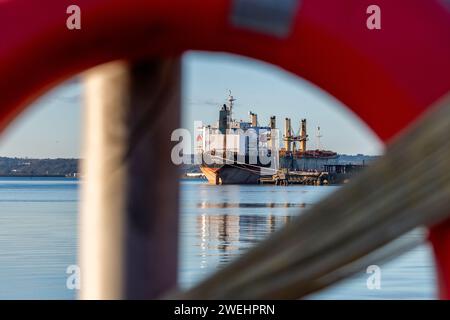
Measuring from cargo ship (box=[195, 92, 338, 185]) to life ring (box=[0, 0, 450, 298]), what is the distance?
147 ft

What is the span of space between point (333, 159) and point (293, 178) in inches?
121

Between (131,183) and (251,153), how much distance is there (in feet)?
169

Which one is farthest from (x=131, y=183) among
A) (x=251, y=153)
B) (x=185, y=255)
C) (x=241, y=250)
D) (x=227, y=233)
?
(x=251, y=153)

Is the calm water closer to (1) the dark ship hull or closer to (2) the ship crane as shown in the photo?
(1) the dark ship hull

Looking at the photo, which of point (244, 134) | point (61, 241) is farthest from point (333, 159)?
point (61, 241)

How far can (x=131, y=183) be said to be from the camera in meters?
2.16

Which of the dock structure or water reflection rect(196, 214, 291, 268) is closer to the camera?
water reflection rect(196, 214, 291, 268)

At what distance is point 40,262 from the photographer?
544 inches

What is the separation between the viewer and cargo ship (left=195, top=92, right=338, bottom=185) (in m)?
50.4

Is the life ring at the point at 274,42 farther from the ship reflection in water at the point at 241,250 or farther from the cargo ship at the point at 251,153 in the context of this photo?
the cargo ship at the point at 251,153

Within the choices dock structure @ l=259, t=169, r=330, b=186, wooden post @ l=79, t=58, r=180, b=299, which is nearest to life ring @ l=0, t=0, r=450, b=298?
wooden post @ l=79, t=58, r=180, b=299

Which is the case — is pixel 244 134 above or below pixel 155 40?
above
